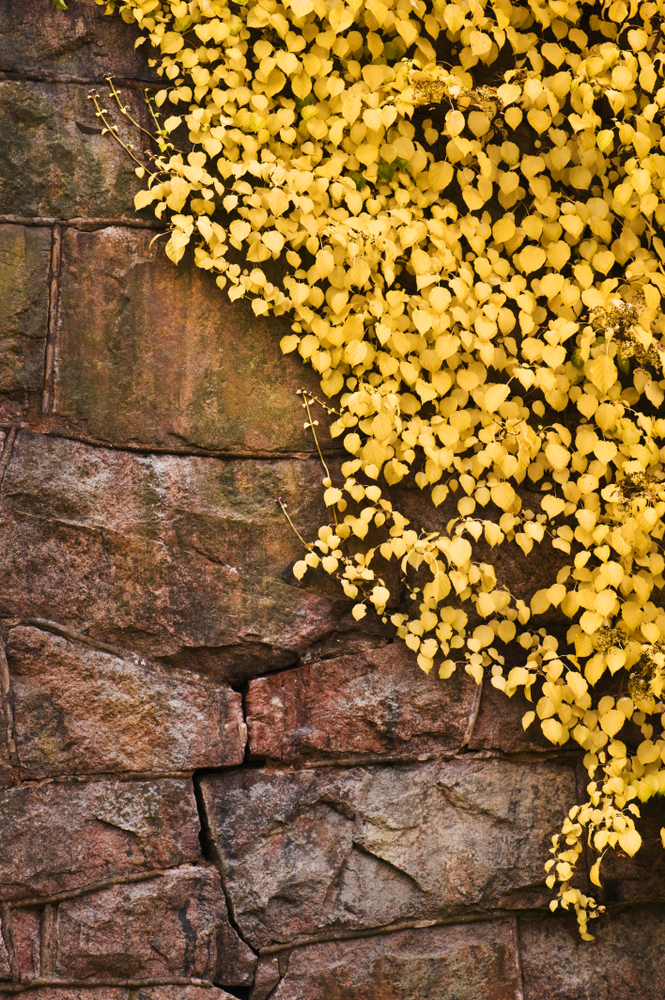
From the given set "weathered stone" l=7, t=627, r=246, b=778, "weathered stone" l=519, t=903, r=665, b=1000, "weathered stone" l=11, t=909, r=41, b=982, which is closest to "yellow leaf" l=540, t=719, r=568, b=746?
"weathered stone" l=519, t=903, r=665, b=1000

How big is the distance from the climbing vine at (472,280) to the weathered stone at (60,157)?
0.25ft

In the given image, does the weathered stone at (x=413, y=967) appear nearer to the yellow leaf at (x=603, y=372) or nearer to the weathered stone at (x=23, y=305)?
the yellow leaf at (x=603, y=372)

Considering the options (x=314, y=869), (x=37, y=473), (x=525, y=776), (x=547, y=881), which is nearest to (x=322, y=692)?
(x=314, y=869)

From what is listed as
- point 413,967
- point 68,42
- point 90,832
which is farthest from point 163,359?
point 413,967

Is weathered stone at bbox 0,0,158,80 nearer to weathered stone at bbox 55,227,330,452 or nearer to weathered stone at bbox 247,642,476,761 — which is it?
weathered stone at bbox 55,227,330,452

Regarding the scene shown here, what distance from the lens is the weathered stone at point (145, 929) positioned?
74.2 inches

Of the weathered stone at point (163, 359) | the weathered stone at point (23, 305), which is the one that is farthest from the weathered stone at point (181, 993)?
the weathered stone at point (23, 305)

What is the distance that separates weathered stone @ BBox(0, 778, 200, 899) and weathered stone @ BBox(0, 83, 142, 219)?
1365 mm

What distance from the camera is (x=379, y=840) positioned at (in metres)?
2.02

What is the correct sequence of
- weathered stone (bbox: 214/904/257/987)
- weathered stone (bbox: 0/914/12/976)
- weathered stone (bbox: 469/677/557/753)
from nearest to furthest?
weathered stone (bbox: 0/914/12/976), weathered stone (bbox: 214/904/257/987), weathered stone (bbox: 469/677/557/753)

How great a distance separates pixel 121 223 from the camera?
1.90 meters

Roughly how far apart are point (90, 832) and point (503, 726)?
1.06m

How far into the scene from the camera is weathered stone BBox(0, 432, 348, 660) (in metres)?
1.88

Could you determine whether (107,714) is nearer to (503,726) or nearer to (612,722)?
(503,726)
